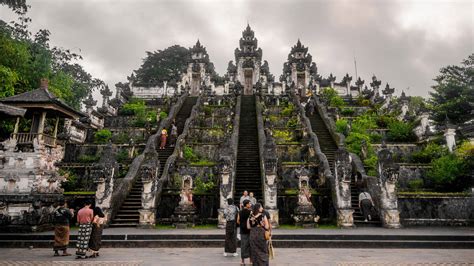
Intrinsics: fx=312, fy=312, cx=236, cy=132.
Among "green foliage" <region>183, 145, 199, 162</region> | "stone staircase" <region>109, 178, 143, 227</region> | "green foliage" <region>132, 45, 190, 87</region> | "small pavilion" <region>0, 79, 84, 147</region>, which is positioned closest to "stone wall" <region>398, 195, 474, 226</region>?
"green foliage" <region>183, 145, 199, 162</region>

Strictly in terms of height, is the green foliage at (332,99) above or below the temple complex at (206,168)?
above

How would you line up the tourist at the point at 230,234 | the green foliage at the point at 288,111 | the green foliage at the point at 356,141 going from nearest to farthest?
the tourist at the point at 230,234 < the green foliage at the point at 356,141 < the green foliage at the point at 288,111

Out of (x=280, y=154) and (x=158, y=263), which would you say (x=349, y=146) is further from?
(x=158, y=263)

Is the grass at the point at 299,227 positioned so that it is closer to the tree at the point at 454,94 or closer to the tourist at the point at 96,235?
the tourist at the point at 96,235

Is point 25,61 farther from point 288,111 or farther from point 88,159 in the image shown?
point 288,111

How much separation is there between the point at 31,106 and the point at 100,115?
14.2m

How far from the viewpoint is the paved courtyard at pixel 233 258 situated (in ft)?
23.3

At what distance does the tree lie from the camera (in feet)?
80.4

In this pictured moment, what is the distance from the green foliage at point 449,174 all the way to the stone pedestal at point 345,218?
6042 millimetres

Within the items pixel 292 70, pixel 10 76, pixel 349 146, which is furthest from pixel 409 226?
pixel 292 70

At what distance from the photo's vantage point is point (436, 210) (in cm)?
1310

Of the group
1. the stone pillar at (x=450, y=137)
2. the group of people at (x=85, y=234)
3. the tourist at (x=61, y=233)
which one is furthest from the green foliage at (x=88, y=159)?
the stone pillar at (x=450, y=137)

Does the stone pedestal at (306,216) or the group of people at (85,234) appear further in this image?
the stone pedestal at (306,216)

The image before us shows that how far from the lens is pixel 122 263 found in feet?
23.0
